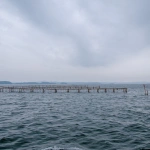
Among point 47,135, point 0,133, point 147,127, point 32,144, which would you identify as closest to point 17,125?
point 0,133

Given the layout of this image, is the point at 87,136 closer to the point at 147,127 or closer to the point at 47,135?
the point at 47,135

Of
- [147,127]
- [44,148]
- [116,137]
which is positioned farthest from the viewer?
[147,127]

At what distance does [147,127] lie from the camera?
72.2 ft

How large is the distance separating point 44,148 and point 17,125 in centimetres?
931

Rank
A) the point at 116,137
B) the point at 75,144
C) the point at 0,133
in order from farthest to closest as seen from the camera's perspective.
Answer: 1. the point at 0,133
2. the point at 116,137
3. the point at 75,144

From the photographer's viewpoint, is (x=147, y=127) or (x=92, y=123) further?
(x=92, y=123)

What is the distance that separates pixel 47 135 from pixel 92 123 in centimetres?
720

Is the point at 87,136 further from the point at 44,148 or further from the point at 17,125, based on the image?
the point at 17,125

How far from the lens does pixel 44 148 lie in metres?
14.6

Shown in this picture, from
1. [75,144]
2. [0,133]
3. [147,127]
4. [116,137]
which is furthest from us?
[147,127]

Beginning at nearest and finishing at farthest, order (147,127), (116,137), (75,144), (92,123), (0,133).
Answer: (75,144) < (116,137) < (0,133) < (147,127) < (92,123)

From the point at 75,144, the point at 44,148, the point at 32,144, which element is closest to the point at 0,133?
the point at 32,144

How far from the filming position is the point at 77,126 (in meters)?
22.2

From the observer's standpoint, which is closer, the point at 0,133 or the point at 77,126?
the point at 0,133
